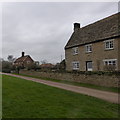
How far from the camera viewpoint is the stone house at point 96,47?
20.7 m

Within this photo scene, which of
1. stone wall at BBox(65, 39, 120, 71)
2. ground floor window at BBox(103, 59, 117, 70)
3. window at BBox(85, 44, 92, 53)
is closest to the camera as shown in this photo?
ground floor window at BBox(103, 59, 117, 70)

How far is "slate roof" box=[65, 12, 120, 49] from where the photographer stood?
21.9 meters

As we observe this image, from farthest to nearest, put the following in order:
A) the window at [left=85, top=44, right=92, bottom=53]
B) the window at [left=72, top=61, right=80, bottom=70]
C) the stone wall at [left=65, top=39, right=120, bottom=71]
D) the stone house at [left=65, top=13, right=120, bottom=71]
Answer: the window at [left=72, top=61, right=80, bottom=70] → the window at [left=85, top=44, right=92, bottom=53] → the stone wall at [left=65, top=39, right=120, bottom=71] → the stone house at [left=65, top=13, right=120, bottom=71]

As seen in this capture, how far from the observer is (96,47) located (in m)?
23.6

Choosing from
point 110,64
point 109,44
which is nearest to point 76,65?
point 110,64

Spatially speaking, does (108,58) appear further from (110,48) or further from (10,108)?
(10,108)

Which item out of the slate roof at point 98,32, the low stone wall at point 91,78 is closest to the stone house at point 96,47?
the slate roof at point 98,32

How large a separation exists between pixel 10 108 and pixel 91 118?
3.34 metres

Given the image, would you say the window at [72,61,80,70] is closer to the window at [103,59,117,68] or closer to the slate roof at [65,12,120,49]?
the slate roof at [65,12,120,49]

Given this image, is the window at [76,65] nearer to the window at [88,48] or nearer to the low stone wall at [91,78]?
the window at [88,48]

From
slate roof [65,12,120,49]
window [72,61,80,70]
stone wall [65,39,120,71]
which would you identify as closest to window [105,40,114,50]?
stone wall [65,39,120,71]

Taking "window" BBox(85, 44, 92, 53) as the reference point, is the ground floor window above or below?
below

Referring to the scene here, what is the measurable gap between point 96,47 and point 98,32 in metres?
2.81

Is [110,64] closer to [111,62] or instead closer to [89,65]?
[111,62]
